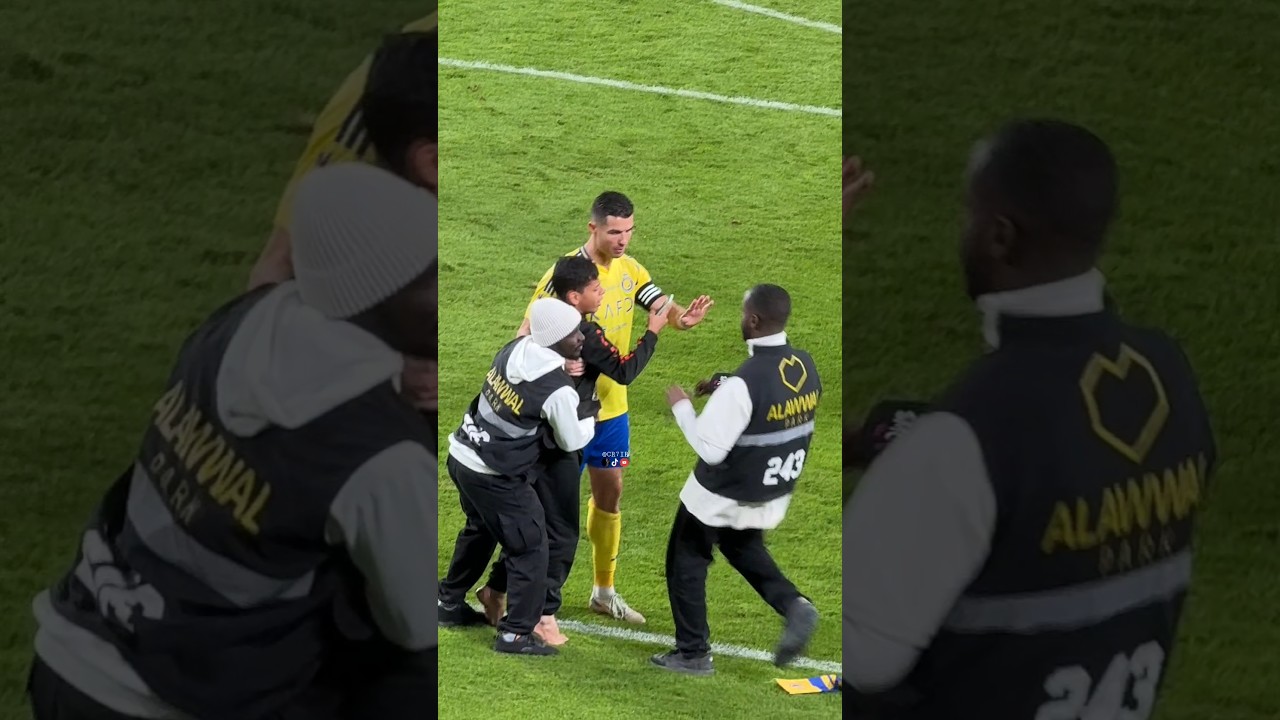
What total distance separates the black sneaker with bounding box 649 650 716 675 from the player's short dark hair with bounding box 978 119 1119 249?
2.38 m

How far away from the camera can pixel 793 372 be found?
4426mm

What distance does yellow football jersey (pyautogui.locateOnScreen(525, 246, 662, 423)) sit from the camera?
488cm

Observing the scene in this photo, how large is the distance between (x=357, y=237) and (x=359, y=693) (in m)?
0.86

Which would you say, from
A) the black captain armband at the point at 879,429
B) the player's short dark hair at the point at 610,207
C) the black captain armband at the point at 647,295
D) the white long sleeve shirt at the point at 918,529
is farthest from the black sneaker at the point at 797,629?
the white long sleeve shirt at the point at 918,529

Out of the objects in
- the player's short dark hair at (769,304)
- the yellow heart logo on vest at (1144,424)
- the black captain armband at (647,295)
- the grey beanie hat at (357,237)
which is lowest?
the black captain armband at (647,295)

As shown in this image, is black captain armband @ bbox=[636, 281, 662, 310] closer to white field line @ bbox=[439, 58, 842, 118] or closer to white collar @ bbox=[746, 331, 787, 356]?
white collar @ bbox=[746, 331, 787, 356]

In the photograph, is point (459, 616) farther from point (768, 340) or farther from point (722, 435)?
point (768, 340)

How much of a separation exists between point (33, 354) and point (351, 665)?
1.02 m

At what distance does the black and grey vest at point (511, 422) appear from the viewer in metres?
4.38

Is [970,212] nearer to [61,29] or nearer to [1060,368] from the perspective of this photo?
[1060,368]

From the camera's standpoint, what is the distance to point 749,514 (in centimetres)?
453

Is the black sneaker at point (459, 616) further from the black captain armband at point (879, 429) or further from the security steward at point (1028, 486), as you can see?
the security steward at point (1028, 486)

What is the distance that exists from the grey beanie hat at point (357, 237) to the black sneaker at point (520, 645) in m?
2.14

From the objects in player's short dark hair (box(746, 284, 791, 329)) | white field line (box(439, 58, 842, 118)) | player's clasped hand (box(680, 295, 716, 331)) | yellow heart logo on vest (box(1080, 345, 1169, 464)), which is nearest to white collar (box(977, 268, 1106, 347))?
yellow heart logo on vest (box(1080, 345, 1169, 464))
